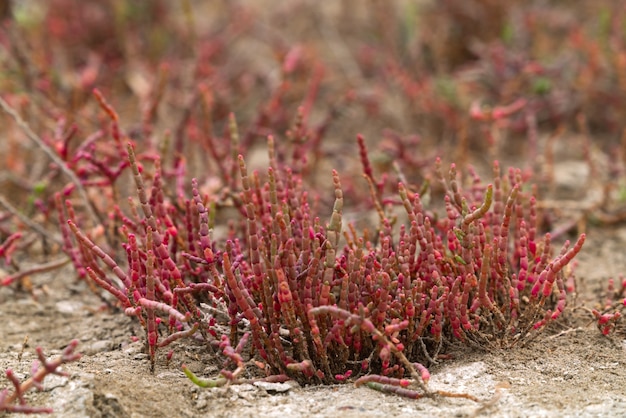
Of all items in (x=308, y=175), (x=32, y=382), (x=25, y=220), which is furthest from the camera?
(x=308, y=175)

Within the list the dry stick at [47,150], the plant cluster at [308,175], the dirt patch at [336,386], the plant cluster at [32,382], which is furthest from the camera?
the dry stick at [47,150]

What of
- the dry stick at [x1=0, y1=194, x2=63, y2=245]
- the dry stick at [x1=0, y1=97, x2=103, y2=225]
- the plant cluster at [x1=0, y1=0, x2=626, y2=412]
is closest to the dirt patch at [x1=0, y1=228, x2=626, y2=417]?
the plant cluster at [x1=0, y1=0, x2=626, y2=412]

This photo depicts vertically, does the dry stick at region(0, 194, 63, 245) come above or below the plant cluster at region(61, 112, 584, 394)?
above

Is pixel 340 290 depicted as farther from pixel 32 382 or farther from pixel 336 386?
pixel 32 382

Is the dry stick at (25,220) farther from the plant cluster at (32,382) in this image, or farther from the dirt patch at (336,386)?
the plant cluster at (32,382)

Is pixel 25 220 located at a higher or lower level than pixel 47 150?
lower

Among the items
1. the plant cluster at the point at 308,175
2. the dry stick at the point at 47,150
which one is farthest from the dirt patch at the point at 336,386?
the dry stick at the point at 47,150

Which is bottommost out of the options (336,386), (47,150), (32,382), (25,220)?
(336,386)

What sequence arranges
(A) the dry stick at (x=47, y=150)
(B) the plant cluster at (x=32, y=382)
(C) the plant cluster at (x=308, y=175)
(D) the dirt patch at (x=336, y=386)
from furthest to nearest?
(A) the dry stick at (x=47, y=150), (C) the plant cluster at (x=308, y=175), (D) the dirt patch at (x=336, y=386), (B) the plant cluster at (x=32, y=382)

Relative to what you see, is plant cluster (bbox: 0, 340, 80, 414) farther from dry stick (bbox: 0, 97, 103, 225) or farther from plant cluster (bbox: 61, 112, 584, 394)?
dry stick (bbox: 0, 97, 103, 225)

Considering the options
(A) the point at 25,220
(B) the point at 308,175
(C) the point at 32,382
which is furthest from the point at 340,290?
(B) the point at 308,175

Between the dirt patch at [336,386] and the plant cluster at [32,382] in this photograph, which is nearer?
the plant cluster at [32,382]
